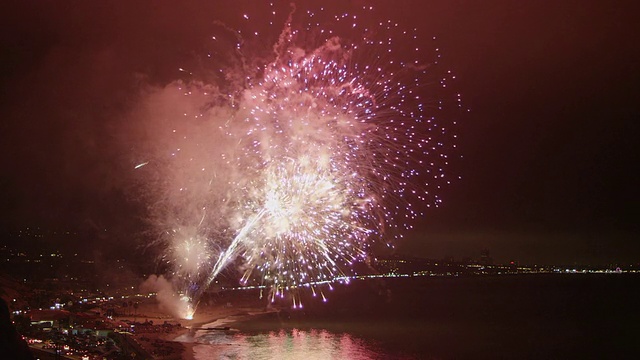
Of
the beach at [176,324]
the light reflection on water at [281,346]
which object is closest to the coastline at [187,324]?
the beach at [176,324]

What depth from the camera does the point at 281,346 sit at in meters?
33.3

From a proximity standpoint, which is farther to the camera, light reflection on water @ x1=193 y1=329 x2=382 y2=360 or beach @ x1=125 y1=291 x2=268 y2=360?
light reflection on water @ x1=193 y1=329 x2=382 y2=360

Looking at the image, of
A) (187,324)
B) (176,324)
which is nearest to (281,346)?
(176,324)

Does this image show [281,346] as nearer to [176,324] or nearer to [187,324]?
[176,324]

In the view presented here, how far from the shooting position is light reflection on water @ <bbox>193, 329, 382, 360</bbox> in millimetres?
29922

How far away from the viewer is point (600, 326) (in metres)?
49.6

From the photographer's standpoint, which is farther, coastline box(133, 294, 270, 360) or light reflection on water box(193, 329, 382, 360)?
light reflection on water box(193, 329, 382, 360)

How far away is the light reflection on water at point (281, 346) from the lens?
1178 inches

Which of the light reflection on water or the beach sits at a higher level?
the beach

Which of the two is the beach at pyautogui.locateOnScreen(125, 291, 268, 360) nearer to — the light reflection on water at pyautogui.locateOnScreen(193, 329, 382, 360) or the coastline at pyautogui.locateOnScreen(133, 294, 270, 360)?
the coastline at pyautogui.locateOnScreen(133, 294, 270, 360)

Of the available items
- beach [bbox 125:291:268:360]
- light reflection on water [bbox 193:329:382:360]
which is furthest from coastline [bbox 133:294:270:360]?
light reflection on water [bbox 193:329:382:360]

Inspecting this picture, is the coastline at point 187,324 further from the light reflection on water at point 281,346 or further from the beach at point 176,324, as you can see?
the light reflection on water at point 281,346

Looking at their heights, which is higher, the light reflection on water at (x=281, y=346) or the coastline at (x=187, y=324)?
the coastline at (x=187, y=324)

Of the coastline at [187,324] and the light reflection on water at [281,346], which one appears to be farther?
the light reflection on water at [281,346]
